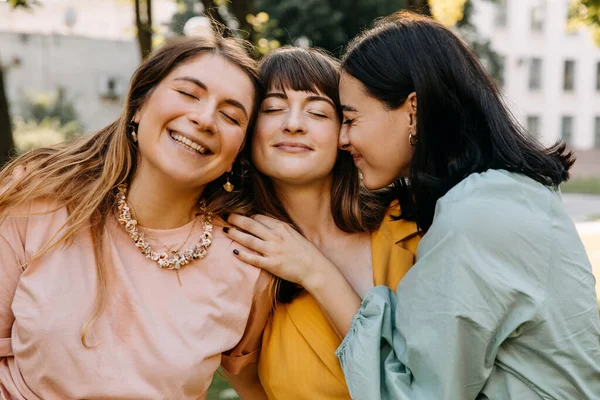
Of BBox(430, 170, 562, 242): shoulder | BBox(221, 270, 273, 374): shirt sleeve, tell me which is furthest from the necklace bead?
BBox(430, 170, 562, 242): shoulder

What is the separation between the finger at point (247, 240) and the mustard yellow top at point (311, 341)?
31cm

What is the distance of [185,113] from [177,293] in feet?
2.40

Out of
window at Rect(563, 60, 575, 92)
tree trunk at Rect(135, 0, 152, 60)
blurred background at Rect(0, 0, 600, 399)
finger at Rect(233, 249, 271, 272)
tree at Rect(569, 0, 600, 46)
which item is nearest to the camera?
finger at Rect(233, 249, 271, 272)

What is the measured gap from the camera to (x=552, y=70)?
141 feet

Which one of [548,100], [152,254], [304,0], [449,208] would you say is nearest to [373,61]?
[449,208]

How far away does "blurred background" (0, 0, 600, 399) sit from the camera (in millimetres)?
10320

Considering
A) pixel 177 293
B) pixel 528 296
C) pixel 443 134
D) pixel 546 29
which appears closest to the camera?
pixel 528 296

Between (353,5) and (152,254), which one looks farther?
(353,5)

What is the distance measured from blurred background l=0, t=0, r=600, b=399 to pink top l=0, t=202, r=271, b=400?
1031mm

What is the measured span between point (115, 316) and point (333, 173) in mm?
1196

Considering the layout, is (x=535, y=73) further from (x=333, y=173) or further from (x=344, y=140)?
(x=344, y=140)

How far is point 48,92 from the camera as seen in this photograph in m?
28.8

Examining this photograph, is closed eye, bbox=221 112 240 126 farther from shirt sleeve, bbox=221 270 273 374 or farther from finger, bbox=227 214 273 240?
shirt sleeve, bbox=221 270 273 374

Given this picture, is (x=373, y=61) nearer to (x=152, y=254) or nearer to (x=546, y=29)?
(x=152, y=254)
